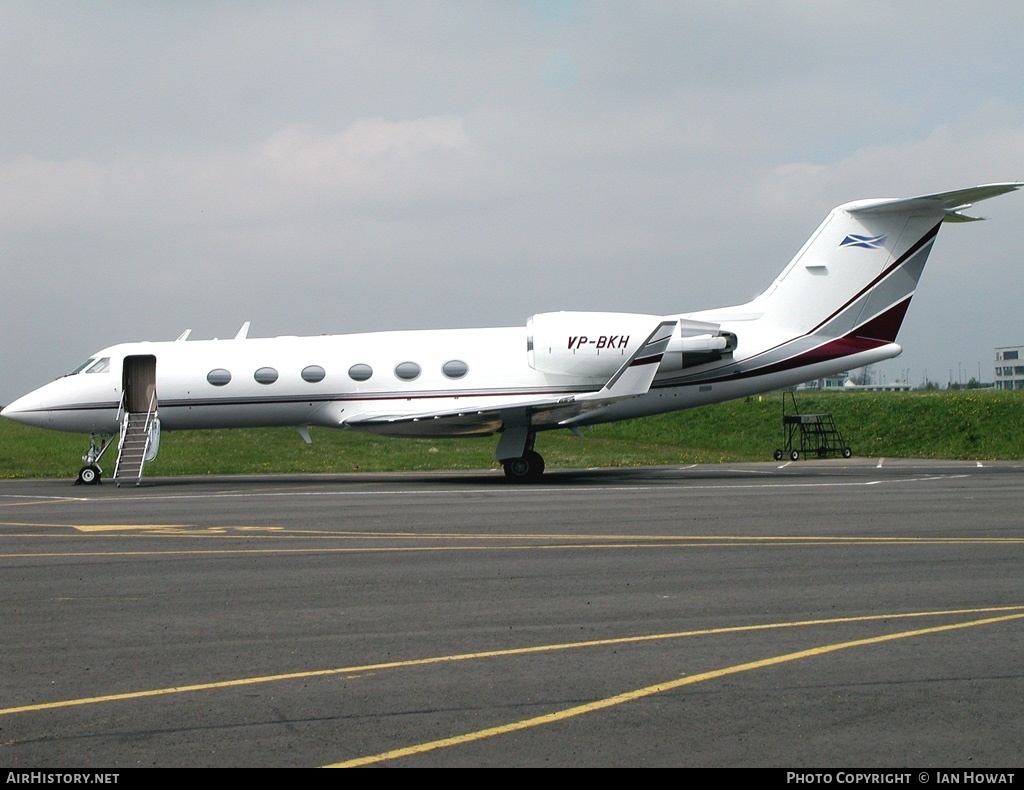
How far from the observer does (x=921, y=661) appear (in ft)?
23.3

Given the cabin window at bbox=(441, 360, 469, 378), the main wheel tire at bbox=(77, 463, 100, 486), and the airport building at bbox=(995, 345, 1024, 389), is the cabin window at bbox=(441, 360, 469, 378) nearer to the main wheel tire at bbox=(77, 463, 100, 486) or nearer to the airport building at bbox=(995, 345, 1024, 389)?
the main wheel tire at bbox=(77, 463, 100, 486)

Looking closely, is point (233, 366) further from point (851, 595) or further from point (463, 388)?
point (851, 595)

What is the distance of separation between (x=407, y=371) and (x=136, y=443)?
6661 millimetres

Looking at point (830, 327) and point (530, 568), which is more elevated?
point (830, 327)

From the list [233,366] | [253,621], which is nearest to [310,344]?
[233,366]

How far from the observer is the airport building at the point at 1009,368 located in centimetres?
14612

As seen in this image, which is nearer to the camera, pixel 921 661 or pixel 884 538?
pixel 921 661

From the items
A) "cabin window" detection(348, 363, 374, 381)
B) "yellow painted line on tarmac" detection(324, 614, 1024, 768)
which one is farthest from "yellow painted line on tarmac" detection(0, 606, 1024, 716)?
"cabin window" detection(348, 363, 374, 381)

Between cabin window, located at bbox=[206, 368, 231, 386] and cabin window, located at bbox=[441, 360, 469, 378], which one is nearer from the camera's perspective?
cabin window, located at bbox=[441, 360, 469, 378]

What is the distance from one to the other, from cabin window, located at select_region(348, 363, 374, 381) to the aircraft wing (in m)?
0.88

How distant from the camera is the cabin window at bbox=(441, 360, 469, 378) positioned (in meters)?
25.3

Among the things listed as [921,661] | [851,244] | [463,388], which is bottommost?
[921,661]
